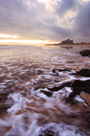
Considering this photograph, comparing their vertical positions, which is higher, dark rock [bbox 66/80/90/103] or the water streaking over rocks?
dark rock [bbox 66/80/90/103]

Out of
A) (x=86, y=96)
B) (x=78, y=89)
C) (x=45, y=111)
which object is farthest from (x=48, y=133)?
(x=78, y=89)

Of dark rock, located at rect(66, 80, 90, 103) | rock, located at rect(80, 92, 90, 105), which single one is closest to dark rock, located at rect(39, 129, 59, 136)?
dark rock, located at rect(66, 80, 90, 103)

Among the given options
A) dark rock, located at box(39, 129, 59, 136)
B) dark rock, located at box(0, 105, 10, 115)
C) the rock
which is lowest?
dark rock, located at box(39, 129, 59, 136)

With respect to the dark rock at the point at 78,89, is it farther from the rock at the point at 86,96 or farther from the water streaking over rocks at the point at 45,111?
the rock at the point at 86,96

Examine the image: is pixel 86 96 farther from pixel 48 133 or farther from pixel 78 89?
pixel 48 133

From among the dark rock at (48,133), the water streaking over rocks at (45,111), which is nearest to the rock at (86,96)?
the water streaking over rocks at (45,111)

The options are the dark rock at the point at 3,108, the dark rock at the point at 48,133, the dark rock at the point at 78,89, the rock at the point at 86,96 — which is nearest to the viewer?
the dark rock at the point at 48,133

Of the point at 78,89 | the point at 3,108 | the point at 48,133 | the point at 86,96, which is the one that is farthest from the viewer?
the point at 78,89

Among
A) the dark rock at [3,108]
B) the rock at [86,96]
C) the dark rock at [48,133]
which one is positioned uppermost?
the rock at [86,96]

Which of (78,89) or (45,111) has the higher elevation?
(78,89)

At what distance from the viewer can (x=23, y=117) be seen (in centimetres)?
141

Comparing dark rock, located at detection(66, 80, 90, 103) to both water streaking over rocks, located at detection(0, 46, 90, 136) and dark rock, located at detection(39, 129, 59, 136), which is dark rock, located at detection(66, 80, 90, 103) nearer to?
water streaking over rocks, located at detection(0, 46, 90, 136)

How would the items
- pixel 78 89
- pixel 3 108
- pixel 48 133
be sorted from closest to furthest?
pixel 48 133
pixel 3 108
pixel 78 89

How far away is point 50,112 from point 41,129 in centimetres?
39
